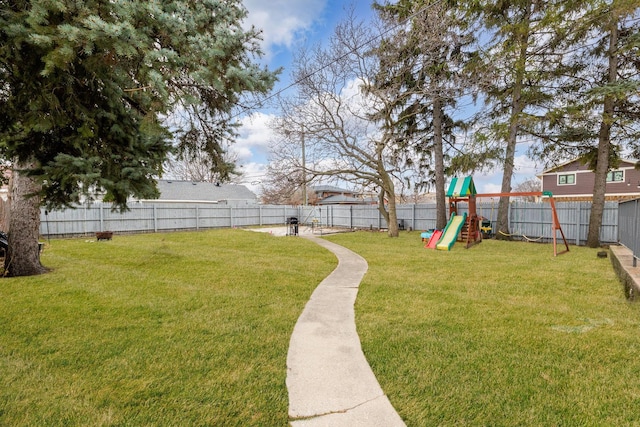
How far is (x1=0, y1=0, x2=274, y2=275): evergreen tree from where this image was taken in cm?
211

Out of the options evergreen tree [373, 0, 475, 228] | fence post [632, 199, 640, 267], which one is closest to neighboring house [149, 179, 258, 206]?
evergreen tree [373, 0, 475, 228]

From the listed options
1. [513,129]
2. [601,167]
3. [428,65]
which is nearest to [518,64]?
[513,129]

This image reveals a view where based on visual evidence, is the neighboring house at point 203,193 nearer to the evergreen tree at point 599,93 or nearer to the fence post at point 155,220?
the fence post at point 155,220

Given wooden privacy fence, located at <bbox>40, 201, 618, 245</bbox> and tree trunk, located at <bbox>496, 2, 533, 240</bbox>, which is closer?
tree trunk, located at <bbox>496, 2, 533, 240</bbox>

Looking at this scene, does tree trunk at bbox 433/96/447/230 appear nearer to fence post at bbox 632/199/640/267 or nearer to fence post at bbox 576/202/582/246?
fence post at bbox 576/202/582/246

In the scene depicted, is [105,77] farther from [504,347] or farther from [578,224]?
[578,224]

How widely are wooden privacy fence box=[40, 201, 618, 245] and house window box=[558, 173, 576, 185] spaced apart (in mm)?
15501

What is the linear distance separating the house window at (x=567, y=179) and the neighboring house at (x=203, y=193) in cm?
2680

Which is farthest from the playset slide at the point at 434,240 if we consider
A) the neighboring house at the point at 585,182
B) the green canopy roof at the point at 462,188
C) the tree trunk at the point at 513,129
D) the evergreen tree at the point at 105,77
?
the neighboring house at the point at 585,182

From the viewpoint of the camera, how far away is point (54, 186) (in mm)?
3160

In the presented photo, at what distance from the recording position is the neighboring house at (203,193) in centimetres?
2531

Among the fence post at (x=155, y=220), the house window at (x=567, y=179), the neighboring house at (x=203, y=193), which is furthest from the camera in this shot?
the neighboring house at (x=203, y=193)

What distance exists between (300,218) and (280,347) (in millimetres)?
21198

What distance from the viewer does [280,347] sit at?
3104mm
